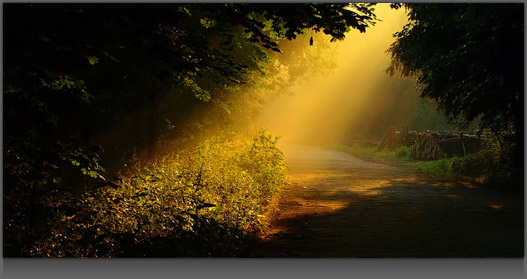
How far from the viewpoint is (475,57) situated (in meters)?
11.1

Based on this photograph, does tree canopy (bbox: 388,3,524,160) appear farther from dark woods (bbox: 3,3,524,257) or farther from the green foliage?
the green foliage

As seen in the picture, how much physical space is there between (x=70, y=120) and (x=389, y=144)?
26.5m

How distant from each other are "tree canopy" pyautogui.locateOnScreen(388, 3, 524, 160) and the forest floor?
1891 millimetres

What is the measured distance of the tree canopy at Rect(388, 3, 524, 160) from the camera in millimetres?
9664

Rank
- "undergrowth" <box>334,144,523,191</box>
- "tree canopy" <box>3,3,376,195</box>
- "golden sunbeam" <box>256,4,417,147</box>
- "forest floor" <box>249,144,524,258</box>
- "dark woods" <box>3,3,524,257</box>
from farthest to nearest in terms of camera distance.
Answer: "golden sunbeam" <box>256,4,417,147</box> → "undergrowth" <box>334,144,523,191</box> → "forest floor" <box>249,144,524,258</box> → "dark woods" <box>3,3,524,257</box> → "tree canopy" <box>3,3,376,195</box>

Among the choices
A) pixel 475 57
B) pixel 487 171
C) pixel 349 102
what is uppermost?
pixel 349 102

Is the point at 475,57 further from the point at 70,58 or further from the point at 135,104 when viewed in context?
the point at 70,58

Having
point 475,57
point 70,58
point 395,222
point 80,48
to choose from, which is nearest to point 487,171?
point 475,57

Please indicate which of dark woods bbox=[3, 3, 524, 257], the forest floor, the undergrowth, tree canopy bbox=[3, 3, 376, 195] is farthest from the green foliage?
the undergrowth

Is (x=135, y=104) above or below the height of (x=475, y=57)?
below

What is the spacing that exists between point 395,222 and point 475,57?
4.72m

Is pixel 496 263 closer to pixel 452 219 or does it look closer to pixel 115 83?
pixel 452 219

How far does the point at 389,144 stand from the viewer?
32219 mm

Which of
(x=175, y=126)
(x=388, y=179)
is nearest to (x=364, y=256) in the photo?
(x=175, y=126)
